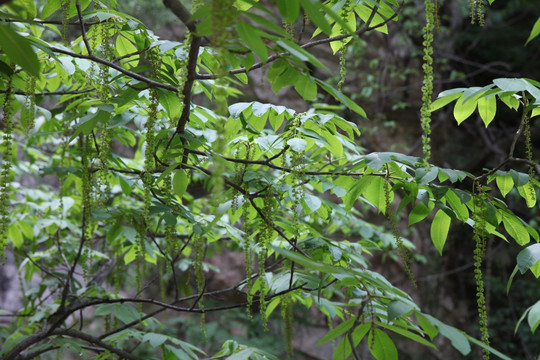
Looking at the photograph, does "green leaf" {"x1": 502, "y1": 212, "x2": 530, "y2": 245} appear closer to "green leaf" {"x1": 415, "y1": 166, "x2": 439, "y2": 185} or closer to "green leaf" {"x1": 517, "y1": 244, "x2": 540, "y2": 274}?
"green leaf" {"x1": 517, "y1": 244, "x2": 540, "y2": 274}

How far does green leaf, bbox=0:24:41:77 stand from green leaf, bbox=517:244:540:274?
1.30 metres

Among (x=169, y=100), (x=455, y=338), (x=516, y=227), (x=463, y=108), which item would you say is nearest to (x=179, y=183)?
(x=169, y=100)

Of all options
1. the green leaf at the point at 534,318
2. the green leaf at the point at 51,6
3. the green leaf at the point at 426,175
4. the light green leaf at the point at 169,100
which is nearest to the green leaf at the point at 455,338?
the green leaf at the point at 534,318

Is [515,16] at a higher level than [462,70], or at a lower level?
higher

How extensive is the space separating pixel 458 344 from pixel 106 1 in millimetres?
1383

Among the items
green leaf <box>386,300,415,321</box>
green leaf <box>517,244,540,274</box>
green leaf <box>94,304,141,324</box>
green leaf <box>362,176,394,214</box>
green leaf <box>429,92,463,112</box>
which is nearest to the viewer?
green leaf <box>386,300,415,321</box>

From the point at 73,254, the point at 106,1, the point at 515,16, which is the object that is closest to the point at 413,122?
the point at 515,16

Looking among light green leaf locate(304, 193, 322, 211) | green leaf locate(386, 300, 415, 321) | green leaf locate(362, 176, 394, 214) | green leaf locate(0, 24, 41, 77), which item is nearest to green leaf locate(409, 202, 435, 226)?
green leaf locate(362, 176, 394, 214)

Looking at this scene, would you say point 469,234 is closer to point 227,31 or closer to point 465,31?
point 465,31

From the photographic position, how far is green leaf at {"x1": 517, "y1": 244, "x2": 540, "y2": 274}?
125cm

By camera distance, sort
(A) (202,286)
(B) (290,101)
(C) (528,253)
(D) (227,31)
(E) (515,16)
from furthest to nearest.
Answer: (E) (515,16) → (B) (290,101) → (A) (202,286) → (C) (528,253) → (D) (227,31)

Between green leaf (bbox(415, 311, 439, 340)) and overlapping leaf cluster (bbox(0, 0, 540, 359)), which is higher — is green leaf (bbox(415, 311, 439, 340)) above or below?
below

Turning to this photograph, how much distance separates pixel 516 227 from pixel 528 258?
20 cm

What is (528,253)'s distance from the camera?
1.28 meters
